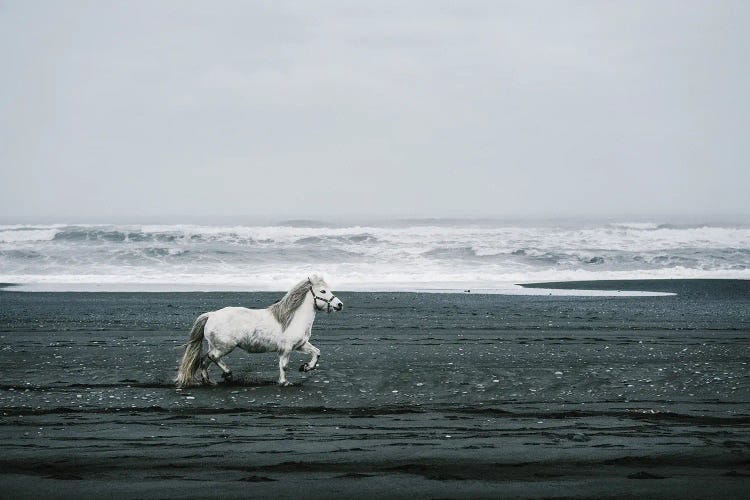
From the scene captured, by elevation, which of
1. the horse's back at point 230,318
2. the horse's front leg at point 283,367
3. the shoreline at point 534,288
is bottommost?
the shoreline at point 534,288

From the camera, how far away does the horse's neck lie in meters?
9.19

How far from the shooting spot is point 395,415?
7.40 meters

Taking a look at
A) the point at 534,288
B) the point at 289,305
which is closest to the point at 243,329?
the point at 289,305

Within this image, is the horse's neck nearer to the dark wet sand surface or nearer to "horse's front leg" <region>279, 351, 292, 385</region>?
"horse's front leg" <region>279, 351, 292, 385</region>

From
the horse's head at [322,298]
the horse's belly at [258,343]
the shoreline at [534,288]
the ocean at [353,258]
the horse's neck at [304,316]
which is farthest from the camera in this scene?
the ocean at [353,258]

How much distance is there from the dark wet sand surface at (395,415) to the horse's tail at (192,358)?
27cm

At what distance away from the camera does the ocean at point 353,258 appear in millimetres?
27109

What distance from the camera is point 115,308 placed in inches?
695

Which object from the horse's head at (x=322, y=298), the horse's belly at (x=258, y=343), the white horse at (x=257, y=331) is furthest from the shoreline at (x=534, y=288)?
the horse's belly at (x=258, y=343)

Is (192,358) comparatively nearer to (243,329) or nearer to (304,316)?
(243,329)

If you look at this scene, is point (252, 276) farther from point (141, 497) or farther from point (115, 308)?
point (141, 497)

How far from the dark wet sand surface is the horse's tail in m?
0.27

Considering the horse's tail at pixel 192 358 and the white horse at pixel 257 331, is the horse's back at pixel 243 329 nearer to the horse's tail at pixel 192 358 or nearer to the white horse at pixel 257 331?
the white horse at pixel 257 331

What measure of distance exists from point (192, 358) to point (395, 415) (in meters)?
2.70
